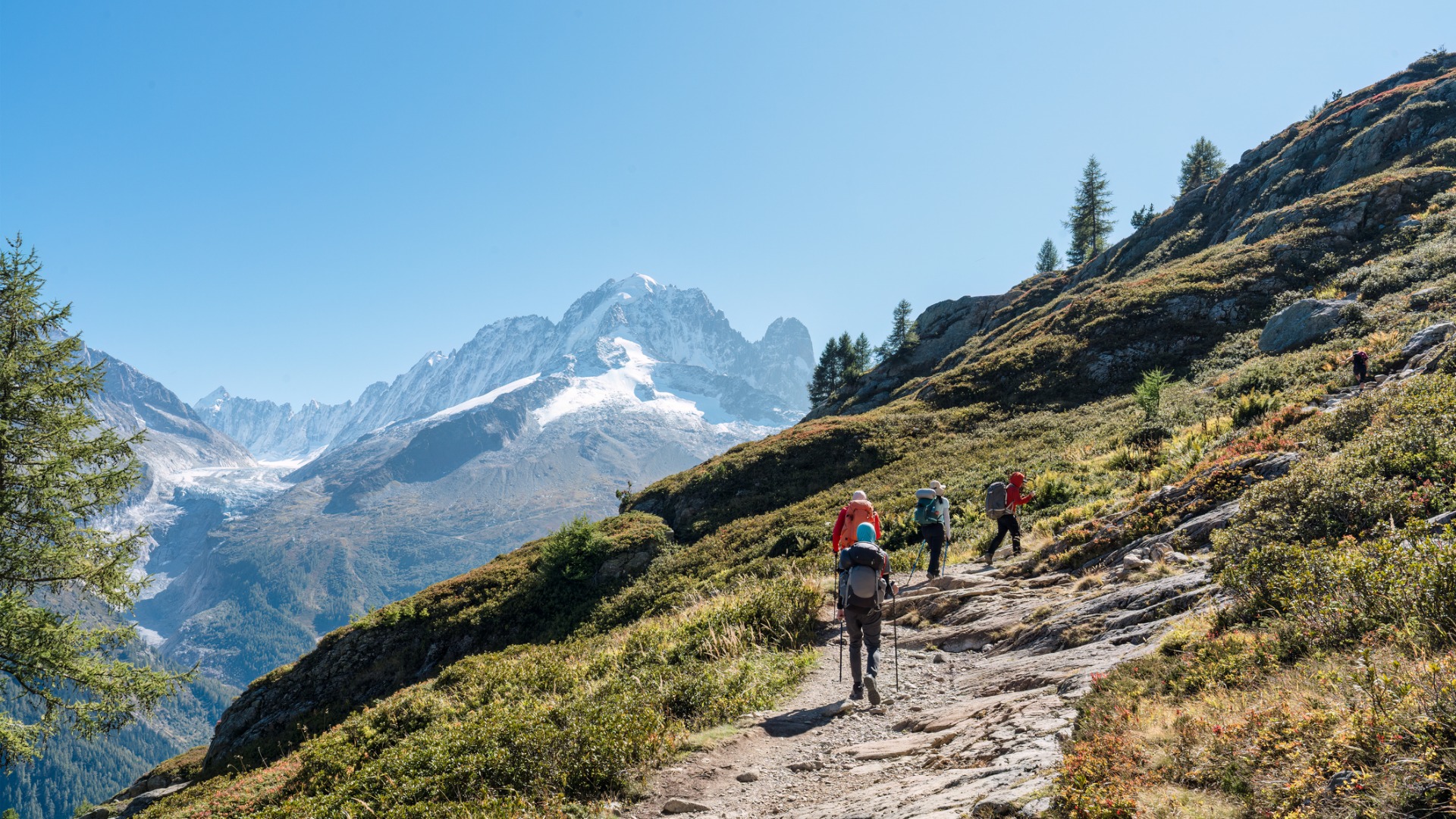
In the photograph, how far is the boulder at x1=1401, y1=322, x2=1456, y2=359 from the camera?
16.7 metres

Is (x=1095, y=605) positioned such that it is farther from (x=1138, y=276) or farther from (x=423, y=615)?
(x=1138, y=276)

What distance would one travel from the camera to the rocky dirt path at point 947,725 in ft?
18.3

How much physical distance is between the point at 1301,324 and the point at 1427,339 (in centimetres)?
1264

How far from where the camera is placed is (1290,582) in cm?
580

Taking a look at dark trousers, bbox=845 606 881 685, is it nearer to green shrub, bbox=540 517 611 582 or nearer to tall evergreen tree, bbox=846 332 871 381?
green shrub, bbox=540 517 611 582

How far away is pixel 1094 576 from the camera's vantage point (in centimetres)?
1089

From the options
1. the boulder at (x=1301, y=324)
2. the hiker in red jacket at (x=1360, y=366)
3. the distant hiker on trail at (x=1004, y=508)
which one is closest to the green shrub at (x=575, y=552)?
the distant hiker on trail at (x=1004, y=508)

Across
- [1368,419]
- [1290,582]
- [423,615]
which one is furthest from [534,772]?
[423,615]

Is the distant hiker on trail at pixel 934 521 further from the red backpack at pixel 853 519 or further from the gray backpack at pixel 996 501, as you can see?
the red backpack at pixel 853 519

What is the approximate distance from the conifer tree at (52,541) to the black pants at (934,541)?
64.0ft

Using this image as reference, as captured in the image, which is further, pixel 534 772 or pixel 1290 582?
pixel 534 772

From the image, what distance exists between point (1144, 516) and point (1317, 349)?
1990 centimetres

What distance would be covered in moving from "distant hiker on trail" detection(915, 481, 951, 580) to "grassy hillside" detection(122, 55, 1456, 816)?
2.12 m

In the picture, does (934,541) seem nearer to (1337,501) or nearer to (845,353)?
(1337,501)
